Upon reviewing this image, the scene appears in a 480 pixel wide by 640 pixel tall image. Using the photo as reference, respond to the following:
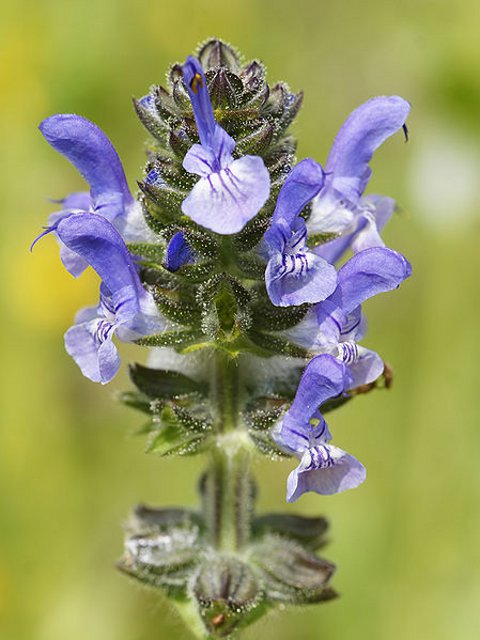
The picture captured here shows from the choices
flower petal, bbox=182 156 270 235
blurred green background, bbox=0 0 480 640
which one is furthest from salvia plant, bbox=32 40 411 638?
blurred green background, bbox=0 0 480 640

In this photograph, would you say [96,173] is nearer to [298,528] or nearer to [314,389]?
[314,389]

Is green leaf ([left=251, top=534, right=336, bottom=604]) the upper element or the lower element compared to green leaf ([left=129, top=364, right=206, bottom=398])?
lower

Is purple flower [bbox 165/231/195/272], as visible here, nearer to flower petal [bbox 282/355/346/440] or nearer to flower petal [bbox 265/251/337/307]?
flower petal [bbox 265/251/337/307]

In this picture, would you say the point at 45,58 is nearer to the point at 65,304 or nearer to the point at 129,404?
the point at 65,304

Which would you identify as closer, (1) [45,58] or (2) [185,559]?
(2) [185,559]

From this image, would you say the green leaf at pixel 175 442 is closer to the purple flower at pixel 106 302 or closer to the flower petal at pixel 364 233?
the purple flower at pixel 106 302

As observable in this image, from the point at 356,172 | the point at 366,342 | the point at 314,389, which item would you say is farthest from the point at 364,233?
the point at 366,342

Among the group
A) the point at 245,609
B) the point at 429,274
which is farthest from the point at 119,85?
the point at 245,609
